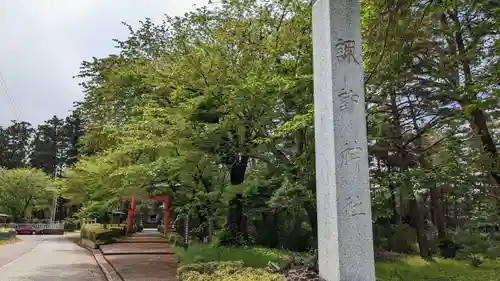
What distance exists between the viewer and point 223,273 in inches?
328

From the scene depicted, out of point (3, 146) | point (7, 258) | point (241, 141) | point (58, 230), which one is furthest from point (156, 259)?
point (3, 146)

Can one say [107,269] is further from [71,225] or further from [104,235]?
[71,225]

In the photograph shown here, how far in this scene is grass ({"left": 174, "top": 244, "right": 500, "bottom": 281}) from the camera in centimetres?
1135

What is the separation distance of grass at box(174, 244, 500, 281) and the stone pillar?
547cm

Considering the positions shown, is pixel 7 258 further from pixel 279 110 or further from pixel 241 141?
pixel 279 110

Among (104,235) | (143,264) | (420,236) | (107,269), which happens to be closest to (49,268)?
(107,269)

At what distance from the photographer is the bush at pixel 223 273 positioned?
730cm

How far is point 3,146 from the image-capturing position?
59.6 metres

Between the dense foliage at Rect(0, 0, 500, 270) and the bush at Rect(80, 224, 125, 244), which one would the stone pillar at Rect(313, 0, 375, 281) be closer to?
the dense foliage at Rect(0, 0, 500, 270)

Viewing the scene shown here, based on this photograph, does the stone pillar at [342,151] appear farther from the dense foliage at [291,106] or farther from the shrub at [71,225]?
the shrub at [71,225]

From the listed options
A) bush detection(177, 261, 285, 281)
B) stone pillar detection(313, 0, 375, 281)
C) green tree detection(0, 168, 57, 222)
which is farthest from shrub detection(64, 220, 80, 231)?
stone pillar detection(313, 0, 375, 281)

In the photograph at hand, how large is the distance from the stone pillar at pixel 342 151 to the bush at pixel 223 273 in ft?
6.23

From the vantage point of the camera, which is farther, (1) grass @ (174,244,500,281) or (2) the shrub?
(2) the shrub

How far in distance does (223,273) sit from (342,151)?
4.36m
